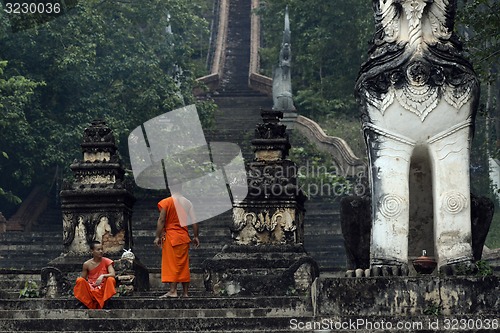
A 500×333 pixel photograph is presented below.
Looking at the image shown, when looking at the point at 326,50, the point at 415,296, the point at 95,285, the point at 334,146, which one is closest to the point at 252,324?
the point at 415,296

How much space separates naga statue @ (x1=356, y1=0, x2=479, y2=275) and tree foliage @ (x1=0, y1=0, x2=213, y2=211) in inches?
622

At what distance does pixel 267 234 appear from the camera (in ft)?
59.3

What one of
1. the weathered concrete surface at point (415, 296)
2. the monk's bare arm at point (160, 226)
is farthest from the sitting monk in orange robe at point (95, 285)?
the weathered concrete surface at point (415, 296)

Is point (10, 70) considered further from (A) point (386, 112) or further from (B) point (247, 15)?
(B) point (247, 15)

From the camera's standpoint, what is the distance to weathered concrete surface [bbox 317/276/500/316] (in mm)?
12188

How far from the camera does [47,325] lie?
13359 mm

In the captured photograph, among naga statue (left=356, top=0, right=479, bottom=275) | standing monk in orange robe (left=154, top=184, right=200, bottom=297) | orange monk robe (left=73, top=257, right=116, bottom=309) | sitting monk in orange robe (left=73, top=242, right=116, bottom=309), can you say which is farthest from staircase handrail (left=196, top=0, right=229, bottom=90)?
naga statue (left=356, top=0, right=479, bottom=275)

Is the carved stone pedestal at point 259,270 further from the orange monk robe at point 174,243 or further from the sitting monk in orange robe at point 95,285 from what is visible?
Result: the sitting monk in orange robe at point 95,285

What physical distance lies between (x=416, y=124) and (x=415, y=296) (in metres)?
1.52

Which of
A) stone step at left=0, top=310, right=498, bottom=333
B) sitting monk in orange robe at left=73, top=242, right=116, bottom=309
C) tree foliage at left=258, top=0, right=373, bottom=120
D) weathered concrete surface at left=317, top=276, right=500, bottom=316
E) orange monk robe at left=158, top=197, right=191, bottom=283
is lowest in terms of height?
stone step at left=0, top=310, right=498, bottom=333

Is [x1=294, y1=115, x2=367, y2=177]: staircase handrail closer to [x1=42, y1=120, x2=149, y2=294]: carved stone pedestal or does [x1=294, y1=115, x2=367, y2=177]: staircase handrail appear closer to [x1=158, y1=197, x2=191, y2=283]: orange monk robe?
[x1=42, y1=120, x2=149, y2=294]: carved stone pedestal

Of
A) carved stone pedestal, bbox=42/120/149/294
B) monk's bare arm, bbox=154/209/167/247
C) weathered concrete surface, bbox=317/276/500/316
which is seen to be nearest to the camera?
weathered concrete surface, bbox=317/276/500/316

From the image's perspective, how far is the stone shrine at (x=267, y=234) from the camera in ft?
56.1

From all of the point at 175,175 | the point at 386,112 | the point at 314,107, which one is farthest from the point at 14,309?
the point at 314,107
